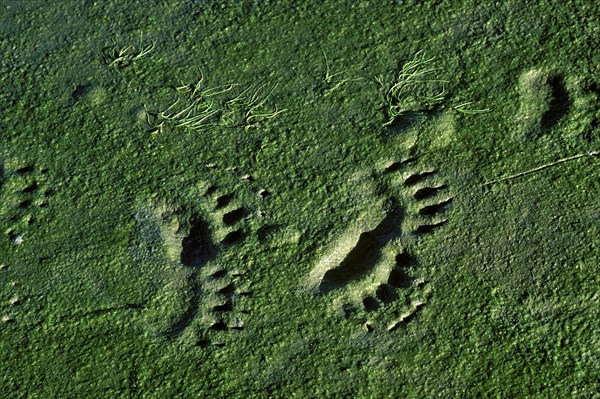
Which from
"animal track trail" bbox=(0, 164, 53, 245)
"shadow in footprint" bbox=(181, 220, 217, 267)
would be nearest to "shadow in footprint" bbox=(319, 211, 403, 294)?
"shadow in footprint" bbox=(181, 220, 217, 267)

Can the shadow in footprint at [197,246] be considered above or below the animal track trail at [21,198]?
below

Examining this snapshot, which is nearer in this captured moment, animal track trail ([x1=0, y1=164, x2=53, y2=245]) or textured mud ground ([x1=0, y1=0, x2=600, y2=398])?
textured mud ground ([x1=0, y1=0, x2=600, y2=398])

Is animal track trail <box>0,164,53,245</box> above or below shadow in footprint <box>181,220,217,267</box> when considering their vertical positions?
above

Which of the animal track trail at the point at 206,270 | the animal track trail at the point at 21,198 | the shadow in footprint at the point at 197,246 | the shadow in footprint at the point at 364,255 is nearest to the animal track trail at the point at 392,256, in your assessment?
the shadow in footprint at the point at 364,255

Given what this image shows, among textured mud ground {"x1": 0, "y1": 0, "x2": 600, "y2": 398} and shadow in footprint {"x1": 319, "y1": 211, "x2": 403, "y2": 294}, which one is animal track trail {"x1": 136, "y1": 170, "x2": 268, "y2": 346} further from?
shadow in footprint {"x1": 319, "y1": 211, "x2": 403, "y2": 294}

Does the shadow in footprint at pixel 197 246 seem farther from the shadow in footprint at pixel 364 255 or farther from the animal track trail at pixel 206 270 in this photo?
the shadow in footprint at pixel 364 255

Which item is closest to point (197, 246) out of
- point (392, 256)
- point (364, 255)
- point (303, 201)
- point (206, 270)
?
point (206, 270)

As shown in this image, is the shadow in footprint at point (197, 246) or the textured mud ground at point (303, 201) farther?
the shadow in footprint at point (197, 246)

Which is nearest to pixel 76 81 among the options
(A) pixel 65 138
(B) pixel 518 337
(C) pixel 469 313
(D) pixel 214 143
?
(A) pixel 65 138
